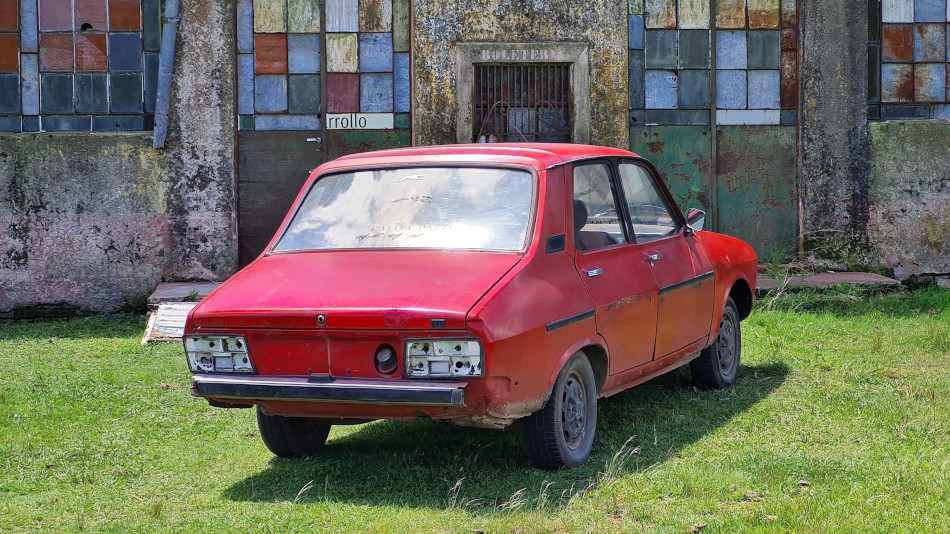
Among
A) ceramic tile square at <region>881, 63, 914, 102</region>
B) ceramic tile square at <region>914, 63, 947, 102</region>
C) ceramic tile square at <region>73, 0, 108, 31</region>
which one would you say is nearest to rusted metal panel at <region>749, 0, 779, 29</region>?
ceramic tile square at <region>881, 63, 914, 102</region>

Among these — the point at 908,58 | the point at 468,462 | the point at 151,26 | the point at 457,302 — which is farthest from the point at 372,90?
the point at 457,302

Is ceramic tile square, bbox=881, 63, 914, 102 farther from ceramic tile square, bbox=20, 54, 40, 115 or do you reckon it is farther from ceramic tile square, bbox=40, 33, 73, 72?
ceramic tile square, bbox=20, 54, 40, 115

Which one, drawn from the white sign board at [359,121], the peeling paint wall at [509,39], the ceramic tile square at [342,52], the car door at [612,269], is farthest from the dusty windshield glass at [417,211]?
the ceramic tile square at [342,52]

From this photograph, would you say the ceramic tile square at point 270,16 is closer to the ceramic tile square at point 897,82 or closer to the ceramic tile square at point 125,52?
the ceramic tile square at point 125,52

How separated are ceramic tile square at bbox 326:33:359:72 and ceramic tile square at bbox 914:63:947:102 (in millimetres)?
6042

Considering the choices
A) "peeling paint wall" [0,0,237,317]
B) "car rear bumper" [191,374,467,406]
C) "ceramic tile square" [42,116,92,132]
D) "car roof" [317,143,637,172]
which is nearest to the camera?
"car rear bumper" [191,374,467,406]

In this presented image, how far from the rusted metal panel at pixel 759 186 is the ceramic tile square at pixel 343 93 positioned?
386 centimetres

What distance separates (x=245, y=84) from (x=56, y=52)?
1966mm

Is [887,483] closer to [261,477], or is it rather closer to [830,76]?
[261,477]

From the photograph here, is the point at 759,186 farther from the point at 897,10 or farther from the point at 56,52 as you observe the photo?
the point at 56,52

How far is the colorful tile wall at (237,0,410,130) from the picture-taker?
1152 cm

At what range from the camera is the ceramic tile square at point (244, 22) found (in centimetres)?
1147

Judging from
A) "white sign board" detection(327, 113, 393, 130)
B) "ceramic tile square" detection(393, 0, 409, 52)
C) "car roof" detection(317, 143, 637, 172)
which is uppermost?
"ceramic tile square" detection(393, 0, 409, 52)

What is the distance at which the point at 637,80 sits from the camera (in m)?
11.7
